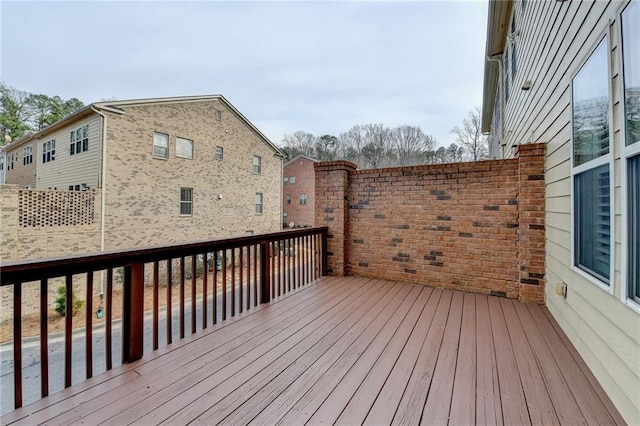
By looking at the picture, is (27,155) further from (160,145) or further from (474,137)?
(474,137)

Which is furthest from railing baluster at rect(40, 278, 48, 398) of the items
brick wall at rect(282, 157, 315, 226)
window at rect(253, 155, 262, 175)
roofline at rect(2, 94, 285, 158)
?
brick wall at rect(282, 157, 315, 226)

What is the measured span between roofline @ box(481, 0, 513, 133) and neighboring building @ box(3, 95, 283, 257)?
9.44 metres

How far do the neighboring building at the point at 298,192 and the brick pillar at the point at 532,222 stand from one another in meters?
17.1

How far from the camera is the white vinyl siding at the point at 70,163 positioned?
8.70 metres

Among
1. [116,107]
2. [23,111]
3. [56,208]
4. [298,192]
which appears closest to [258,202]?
[116,107]

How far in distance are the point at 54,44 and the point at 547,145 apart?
11432 mm

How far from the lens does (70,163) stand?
32.6ft

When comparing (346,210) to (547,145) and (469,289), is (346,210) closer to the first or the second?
(469,289)

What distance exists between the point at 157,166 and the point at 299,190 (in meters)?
12.3

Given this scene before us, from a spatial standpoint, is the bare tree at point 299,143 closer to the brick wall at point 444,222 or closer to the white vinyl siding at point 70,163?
the white vinyl siding at point 70,163

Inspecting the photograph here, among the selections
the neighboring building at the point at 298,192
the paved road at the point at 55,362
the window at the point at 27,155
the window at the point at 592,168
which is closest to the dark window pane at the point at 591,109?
the window at the point at 592,168

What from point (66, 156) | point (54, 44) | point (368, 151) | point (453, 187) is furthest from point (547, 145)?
point (368, 151)

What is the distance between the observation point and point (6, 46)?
7.44 meters

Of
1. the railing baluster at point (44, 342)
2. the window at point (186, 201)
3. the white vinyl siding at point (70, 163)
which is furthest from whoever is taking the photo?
the window at point (186, 201)
